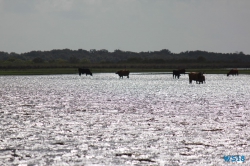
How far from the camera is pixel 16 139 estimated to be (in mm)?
13875

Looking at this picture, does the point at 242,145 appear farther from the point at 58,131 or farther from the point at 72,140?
the point at 58,131

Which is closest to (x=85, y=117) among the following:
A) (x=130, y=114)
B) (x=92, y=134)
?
(x=130, y=114)

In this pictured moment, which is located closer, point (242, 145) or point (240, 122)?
point (242, 145)

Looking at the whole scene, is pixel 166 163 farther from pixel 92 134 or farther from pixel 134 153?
pixel 92 134

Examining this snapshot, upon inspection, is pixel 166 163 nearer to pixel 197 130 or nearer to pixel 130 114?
pixel 197 130

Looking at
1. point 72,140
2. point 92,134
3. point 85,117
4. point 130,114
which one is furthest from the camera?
point 130,114

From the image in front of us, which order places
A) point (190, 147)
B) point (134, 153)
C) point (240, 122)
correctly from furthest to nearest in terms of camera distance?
point (240, 122) < point (190, 147) < point (134, 153)

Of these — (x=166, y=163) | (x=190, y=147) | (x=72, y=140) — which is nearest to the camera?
(x=166, y=163)

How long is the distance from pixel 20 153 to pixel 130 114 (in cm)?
979

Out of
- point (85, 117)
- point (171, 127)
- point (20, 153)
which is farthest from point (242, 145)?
point (85, 117)

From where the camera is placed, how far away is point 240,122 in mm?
17688

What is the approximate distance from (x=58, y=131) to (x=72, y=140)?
199cm

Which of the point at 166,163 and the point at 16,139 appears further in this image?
the point at 16,139

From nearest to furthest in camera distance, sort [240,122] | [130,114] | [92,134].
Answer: [92,134], [240,122], [130,114]
